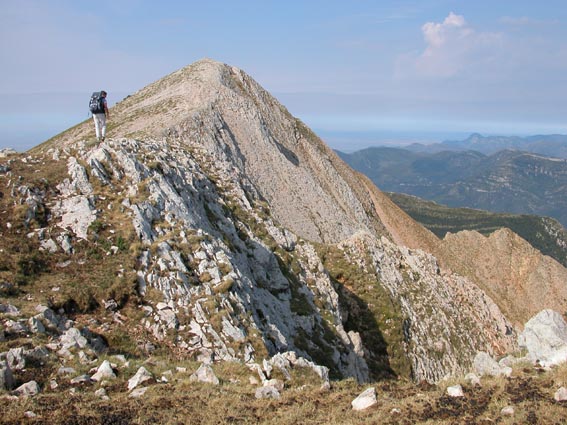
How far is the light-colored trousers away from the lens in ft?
90.9

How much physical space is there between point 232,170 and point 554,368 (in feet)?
113

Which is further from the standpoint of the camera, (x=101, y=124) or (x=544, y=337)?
(x=101, y=124)

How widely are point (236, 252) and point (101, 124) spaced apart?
43.1 ft

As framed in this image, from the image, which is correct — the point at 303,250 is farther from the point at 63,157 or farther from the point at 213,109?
the point at 213,109

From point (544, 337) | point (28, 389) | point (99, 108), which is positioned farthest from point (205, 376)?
point (99, 108)

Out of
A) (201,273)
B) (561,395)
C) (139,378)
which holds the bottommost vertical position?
(561,395)

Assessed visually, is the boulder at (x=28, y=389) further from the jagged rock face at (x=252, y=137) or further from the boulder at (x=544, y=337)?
the jagged rock face at (x=252, y=137)

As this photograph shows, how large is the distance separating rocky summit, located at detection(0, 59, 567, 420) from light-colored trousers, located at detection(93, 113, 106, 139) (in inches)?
54.2

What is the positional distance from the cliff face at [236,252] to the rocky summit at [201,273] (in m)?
0.10

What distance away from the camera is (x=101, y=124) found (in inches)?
1117

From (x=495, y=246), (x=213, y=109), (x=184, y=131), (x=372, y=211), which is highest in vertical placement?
(x=213, y=109)

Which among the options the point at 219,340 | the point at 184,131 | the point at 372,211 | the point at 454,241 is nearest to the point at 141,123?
the point at 184,131

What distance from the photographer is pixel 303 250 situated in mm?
33125

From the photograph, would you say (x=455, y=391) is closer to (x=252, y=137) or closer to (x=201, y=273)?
(x=201, y=273)
